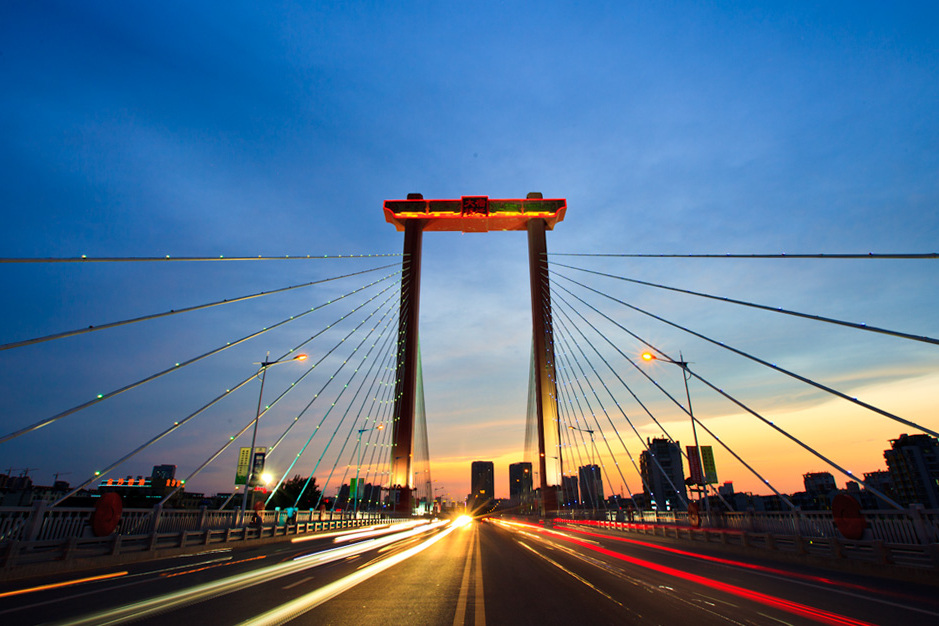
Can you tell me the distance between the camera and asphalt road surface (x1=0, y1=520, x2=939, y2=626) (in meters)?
7.14

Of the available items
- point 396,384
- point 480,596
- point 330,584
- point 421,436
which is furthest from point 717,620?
point 421,436

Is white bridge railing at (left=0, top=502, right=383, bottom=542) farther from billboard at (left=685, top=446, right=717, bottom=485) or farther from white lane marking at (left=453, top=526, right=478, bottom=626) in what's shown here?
billboard at (left=685, top=446, right=717, bottom=485)

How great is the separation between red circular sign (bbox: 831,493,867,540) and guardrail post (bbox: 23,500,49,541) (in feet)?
76.7

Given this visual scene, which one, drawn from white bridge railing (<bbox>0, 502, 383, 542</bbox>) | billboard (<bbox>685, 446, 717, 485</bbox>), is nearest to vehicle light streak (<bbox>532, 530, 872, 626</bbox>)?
white bridge railing (<bbox>0, 502, 383, 542</bbox>)

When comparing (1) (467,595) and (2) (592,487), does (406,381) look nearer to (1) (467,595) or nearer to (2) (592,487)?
(2) (592,487)

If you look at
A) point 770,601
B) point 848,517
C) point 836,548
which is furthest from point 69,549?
point 848,517

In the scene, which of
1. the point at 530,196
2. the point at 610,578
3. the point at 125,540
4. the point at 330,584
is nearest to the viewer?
the point at 330,584

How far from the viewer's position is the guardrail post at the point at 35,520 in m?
13.1

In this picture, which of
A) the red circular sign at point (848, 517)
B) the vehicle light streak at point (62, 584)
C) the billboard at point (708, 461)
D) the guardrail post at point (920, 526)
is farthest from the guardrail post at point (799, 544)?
the vehicle light streak at point (62, 584)

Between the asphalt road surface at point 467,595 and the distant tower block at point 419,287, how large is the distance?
3155cm

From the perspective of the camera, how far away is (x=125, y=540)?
1630 cm

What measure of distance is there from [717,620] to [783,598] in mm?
3354

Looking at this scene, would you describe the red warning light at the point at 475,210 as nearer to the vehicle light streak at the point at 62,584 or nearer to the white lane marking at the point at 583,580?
the white lane marking at the point at 583,580

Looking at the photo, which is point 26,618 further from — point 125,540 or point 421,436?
point 421,436
